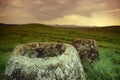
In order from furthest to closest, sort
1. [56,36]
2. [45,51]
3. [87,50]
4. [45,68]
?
[56,36], [87,50], [45,51], [45,68]

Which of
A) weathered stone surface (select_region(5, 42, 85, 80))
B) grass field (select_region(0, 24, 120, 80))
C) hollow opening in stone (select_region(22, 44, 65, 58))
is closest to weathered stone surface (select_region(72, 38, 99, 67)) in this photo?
grass field (select_region(0, 24, 120, 80))

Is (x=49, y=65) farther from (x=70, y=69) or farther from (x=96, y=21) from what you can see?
(x=96, y=21)

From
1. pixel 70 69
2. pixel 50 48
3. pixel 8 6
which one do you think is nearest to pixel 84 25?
pixel 8 6

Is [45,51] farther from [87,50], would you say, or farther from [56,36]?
[56,36]

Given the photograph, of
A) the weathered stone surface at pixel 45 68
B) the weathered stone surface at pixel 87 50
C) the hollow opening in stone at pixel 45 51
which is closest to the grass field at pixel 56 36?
the weathered stone surface at pixel 87 50

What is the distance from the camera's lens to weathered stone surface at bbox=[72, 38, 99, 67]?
19.8 ft

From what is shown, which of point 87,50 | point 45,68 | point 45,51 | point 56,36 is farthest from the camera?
point 56,36

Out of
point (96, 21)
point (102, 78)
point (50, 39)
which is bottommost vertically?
point (102, 78)

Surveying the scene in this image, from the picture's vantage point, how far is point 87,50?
606 centimetres

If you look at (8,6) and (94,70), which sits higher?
(8,6)

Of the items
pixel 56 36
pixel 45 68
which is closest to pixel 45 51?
pixel 45 68

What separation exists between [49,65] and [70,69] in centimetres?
34

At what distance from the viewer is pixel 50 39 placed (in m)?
7.48

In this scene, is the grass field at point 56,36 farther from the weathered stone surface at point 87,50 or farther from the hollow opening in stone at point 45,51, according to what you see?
the hollow opening in stone at point 45,51
